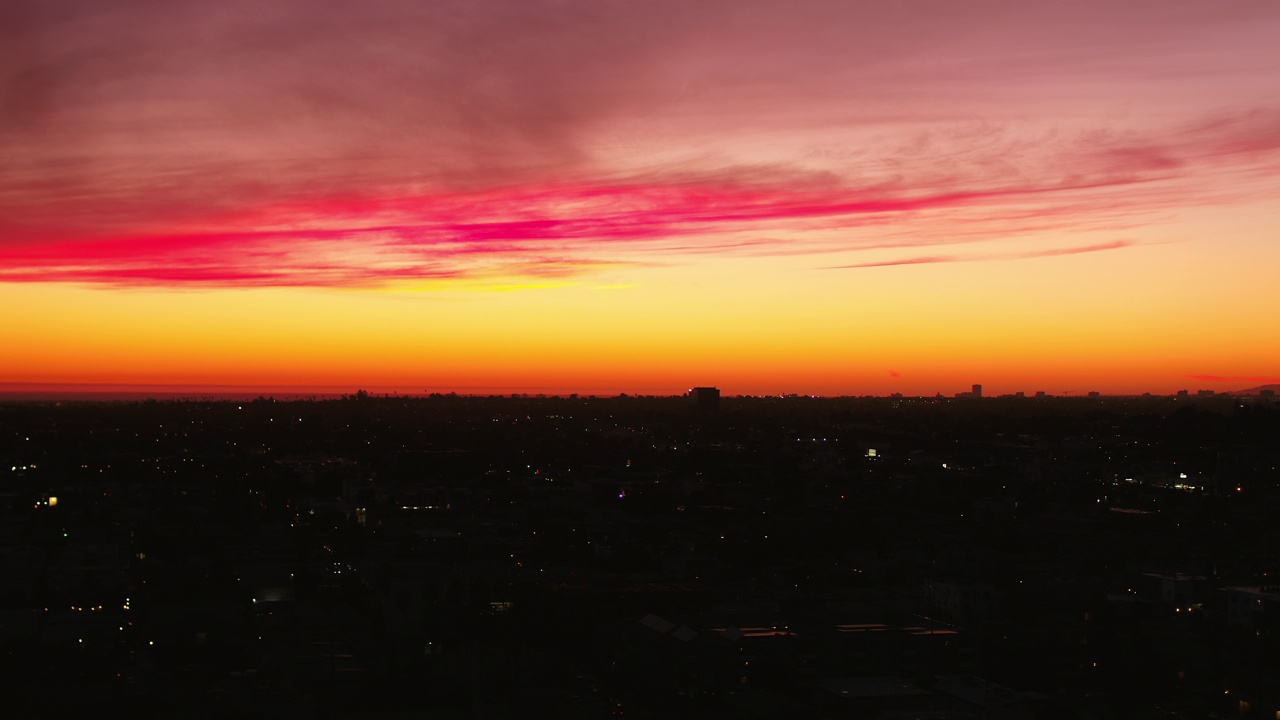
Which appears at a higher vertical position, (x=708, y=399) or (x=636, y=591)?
(x=708, y=399)

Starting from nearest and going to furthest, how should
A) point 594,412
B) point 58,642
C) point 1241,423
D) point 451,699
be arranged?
point 451,699 → point 58,642 → point 1241,423 → point 594,412

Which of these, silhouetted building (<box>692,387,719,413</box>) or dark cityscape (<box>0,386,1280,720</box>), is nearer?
dark cityscape (<box>0,386,1280,720</box>)

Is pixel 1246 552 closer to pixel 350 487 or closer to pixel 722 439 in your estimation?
pixel 350 487

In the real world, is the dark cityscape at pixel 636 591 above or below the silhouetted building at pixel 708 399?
below

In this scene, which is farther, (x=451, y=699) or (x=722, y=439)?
(x=722, y=439)

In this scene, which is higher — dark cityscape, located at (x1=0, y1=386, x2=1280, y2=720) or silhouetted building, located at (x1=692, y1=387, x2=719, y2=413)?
silhouetted building, located at (x1=692, y1=387, x2=719, y2=413)

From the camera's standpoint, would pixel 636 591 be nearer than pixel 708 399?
Yes

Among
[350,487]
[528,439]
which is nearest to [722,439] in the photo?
[528,439]

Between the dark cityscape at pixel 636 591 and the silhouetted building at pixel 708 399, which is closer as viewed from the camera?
the dark cityscape at pixel 636 591
